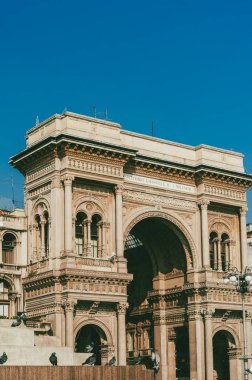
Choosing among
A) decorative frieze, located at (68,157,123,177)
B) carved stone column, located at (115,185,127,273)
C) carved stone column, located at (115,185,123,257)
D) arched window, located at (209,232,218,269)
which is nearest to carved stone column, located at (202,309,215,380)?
arched window, located at (209,232,218,269)

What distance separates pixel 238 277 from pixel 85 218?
1673 centimetres

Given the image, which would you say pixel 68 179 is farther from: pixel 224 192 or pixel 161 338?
pixel 161 338

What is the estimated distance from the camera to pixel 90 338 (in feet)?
170

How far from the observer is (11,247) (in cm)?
5259

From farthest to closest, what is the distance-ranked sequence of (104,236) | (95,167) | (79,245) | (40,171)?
(40,171) → (104,236) → (79,245) → (95,167)

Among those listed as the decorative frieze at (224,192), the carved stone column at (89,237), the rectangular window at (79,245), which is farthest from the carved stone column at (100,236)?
the decorative frieze at (224,192)

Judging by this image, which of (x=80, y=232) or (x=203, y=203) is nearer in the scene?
(x=80, y=232)

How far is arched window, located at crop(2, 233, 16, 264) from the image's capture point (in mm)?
52344

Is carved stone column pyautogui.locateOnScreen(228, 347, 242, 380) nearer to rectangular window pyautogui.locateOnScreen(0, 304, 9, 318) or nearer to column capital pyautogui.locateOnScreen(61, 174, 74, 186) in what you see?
rectangular window pyautogui.locateOnScreen(0, 304, 9, 318)

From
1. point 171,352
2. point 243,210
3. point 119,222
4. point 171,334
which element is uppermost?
point 243,210

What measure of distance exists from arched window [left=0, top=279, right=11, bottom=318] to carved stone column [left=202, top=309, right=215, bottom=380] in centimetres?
1338

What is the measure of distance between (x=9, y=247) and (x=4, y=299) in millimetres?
3384

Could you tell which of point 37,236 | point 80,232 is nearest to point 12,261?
point 37,236

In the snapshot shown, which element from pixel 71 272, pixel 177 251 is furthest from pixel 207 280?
pixel 71 272
